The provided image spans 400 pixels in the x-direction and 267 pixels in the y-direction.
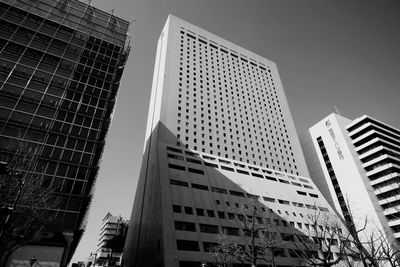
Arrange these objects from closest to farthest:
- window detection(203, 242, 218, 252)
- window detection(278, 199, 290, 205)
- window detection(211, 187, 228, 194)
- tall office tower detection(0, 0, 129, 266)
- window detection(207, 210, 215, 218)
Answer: tall office tower detection(0, 0, 129, 266) → window detection(203, 242, 218, 252) → window detection(207, 210, 215, 218) → window detection(211, 187, 228, 194) → window detection(278, 199, 290, 205)

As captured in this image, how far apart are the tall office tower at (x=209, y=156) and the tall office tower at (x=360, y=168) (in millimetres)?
7597

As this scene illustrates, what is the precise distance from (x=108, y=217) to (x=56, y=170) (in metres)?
85.0

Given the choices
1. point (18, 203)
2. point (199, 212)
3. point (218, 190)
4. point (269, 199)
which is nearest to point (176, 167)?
point (218, 190)

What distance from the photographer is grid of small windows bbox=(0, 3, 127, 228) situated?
1203 inches

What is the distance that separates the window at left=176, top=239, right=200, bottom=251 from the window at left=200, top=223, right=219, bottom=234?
2709 millimetres

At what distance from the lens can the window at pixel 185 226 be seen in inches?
1335

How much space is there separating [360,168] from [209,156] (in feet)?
128

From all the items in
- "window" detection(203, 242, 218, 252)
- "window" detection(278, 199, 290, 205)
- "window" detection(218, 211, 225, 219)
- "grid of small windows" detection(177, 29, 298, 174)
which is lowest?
"window" detection(203, 242, 218, 252)

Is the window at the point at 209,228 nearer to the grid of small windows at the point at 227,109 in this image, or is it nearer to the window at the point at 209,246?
the window at the point at 209,246

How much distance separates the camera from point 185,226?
3447 centimetres

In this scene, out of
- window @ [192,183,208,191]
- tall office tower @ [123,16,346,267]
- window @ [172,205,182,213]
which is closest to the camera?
window @ [172,205,182,213]

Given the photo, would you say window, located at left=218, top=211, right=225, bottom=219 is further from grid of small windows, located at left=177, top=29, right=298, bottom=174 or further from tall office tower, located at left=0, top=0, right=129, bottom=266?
tall office tower, located at left=0, top=0, right=129, bottom=266

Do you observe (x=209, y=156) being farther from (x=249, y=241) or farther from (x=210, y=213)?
(x=249, y=241)

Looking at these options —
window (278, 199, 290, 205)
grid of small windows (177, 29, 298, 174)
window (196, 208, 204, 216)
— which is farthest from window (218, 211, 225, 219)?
grid of small windows (177, 29, 298, 174)
